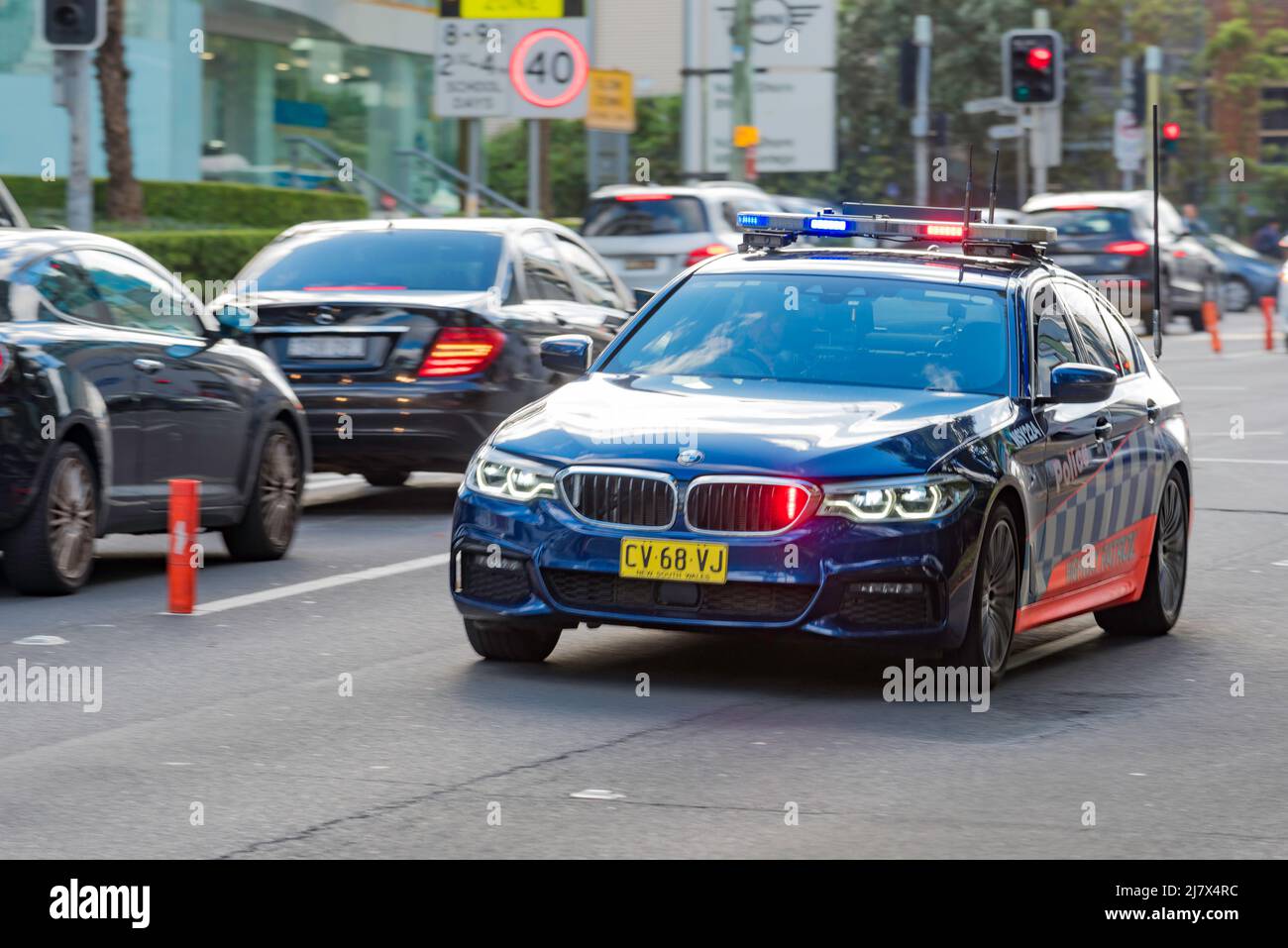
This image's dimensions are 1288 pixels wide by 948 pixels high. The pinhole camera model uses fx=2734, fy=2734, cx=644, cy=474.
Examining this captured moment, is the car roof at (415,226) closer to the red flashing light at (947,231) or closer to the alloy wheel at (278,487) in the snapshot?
the alloy wheel at (278,487)

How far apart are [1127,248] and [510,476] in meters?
25.9

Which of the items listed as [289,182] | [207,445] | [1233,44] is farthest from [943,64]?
[207,445]

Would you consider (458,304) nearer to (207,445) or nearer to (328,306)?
(328,306)

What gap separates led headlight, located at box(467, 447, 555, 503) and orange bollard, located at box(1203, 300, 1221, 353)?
25569 mm

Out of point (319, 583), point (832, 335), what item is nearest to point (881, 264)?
point (832, 335)

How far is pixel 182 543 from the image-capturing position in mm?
10906

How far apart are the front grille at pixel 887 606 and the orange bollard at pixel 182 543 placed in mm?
3108

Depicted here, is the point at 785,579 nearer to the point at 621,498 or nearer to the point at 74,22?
the point at 621,498

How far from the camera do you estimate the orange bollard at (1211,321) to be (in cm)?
3398

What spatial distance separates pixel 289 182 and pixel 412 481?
26.6 m

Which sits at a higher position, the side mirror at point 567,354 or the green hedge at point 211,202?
the green hedge at point 211,202

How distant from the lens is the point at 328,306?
49.1 feet

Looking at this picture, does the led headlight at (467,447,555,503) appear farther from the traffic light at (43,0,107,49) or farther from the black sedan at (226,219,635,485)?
the traffic light at (43,0,107,49)

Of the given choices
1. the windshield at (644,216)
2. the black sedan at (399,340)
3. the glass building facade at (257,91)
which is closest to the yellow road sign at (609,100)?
the glass building facade at (257,91)
